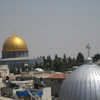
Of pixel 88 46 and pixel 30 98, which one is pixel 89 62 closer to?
pixel 88 46

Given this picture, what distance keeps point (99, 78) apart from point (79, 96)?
3.57 feet

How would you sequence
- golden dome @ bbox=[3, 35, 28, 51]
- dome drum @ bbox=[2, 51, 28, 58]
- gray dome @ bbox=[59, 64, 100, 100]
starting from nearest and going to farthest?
gray dome @ bbox=[59, 64, 100, 100]
dome drum @ bbox=[2, 51, 28, 58]
golden dome @ bbox=[3, 35, 28, 51]

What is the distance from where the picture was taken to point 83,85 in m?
13.1

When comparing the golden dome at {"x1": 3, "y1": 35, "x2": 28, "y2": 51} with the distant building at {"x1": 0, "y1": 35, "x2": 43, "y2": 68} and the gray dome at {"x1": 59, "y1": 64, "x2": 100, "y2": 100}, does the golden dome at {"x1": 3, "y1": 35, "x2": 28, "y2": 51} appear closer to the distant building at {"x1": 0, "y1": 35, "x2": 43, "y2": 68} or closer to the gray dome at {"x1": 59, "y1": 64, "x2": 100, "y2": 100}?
the distant building at {"x1": 0, "y1": 35, "x2": 43, "y2": 68}

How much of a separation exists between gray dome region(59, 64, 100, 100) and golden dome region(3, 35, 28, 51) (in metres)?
42.9

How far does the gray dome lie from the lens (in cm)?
1294

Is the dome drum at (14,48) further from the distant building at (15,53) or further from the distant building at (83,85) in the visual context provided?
the distant building at (83,85)

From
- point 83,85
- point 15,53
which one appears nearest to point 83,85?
point 83,85

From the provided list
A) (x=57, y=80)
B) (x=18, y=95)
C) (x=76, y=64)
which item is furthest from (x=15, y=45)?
(x=18, y=95)

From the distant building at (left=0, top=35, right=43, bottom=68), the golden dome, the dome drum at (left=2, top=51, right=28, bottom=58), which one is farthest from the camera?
the golden dome

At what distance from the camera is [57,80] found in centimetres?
3550

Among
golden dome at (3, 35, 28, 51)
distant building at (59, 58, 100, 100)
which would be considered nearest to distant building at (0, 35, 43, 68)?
golden dome at (3, 35, 28, 51)

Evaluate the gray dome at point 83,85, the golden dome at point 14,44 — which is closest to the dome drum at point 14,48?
the golden dome at point 14,44

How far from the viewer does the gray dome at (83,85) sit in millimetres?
12938
